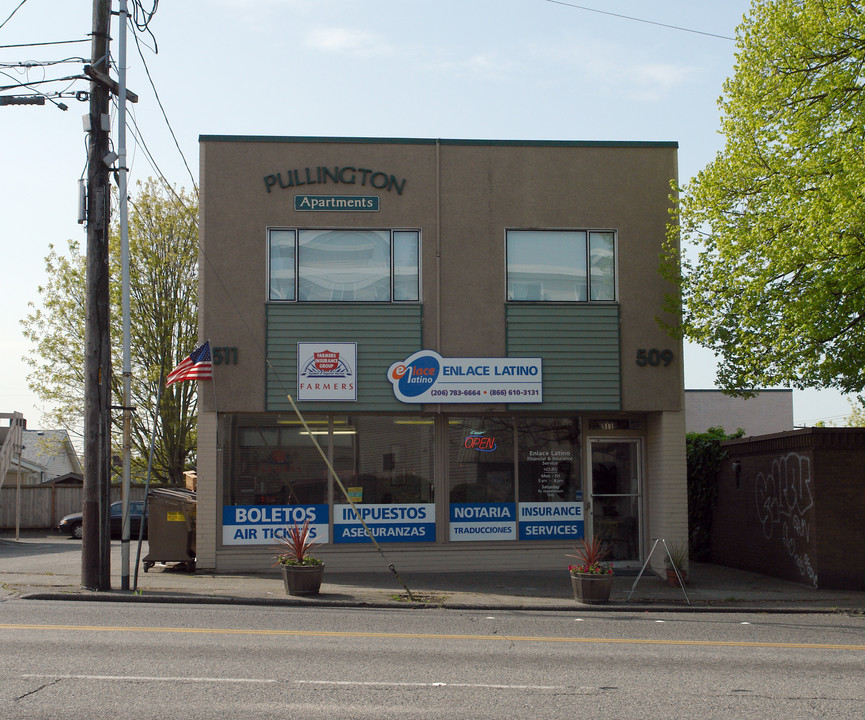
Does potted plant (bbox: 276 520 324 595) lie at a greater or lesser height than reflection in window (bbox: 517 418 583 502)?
lesser

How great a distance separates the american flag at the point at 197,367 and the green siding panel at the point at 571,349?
205 inches

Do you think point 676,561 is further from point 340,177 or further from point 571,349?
point 340,177

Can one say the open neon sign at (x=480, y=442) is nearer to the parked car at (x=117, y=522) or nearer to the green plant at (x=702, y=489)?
the green plant at (x=702, y=489)

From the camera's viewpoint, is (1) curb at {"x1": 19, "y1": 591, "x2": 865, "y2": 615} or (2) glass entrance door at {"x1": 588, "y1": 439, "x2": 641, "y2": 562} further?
(2) glass entrance door at {"x1": 588, "y1": 439, "x2": 641, "y2": 562}

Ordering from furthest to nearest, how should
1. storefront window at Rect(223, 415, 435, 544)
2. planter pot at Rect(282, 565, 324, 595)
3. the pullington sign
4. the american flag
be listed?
the pullington sign
storefront window at Rect(223, 415, 435, 544)
the american flag
planter pot at Rect(282, 565, 324, 595)

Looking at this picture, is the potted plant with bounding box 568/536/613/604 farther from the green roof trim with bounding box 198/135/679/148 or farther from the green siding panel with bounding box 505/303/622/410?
the green roof trim with bounding box 198/135/679/148

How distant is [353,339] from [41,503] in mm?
19898

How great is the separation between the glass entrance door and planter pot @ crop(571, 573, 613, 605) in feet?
10.8

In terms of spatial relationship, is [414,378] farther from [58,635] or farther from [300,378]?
[58,635]

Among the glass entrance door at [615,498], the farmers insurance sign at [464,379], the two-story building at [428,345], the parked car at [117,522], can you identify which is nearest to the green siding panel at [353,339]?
the two-story building at [428,345]

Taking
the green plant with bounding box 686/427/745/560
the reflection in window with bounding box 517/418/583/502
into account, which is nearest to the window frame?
the reflection in window with bounding box 517/418/583/502

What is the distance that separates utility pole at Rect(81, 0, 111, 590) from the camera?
13500 millimetres

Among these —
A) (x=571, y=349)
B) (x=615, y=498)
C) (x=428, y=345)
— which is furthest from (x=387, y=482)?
(x=615, y=498)

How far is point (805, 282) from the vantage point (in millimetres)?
14211
